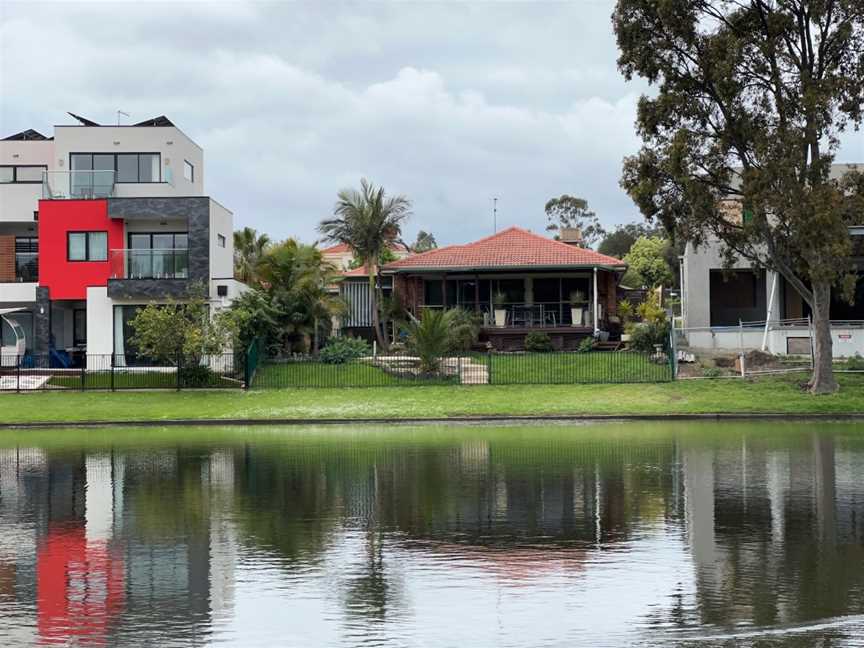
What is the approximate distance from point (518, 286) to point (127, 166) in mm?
18739

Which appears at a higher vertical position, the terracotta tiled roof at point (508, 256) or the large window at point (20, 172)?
the large window at point (20, 172)

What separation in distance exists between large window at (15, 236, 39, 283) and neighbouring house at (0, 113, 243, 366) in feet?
0.19

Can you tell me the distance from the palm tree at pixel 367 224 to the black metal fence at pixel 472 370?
10.4 metres

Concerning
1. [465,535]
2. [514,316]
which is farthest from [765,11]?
[465,535]

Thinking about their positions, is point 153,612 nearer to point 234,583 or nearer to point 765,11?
point 234,583

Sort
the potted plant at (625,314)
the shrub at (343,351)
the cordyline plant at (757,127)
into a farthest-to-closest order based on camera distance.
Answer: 1. the potted plant at (625,314)
2. the shrub at (343,351)
3. the cordyline plant at (757,127)

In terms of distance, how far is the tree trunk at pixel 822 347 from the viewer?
1369 inches

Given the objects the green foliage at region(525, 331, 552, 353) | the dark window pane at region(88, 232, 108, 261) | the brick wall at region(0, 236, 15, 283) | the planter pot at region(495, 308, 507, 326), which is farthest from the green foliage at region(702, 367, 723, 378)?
the brick wall at region(0, 236, 15, 283)

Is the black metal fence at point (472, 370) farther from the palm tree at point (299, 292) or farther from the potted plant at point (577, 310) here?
the potted plant at point (577, 310)

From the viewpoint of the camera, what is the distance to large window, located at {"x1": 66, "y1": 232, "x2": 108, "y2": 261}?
4650 cm

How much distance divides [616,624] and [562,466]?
37.0 feet

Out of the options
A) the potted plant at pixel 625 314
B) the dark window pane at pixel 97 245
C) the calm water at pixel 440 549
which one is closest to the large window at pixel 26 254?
the dark window pane at pixel 97 245

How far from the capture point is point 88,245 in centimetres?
4656

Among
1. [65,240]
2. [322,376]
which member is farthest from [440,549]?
[65,240]
